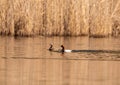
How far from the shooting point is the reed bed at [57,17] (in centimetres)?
2223

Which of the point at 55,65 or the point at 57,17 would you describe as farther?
the point at 57,17

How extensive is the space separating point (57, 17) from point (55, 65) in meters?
9.64

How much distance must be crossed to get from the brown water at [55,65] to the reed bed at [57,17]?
115 inches

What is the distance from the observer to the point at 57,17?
22.5 meters

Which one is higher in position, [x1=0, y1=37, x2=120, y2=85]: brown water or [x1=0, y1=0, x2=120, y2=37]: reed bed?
[x1=0, y1=0, x2=120, y2=37]: reed bed

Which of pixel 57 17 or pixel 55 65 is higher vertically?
pixel 57 17

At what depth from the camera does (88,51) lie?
16.7m

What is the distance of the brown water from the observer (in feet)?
35.2

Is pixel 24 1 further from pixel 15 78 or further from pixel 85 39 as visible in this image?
pixel 15 78

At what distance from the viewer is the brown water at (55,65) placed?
10.7 metres

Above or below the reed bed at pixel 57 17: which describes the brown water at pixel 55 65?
below

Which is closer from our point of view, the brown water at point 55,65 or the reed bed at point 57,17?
the brown water at point 55,65

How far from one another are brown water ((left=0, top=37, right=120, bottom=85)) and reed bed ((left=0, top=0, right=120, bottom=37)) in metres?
2.92

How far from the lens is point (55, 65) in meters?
13.0
